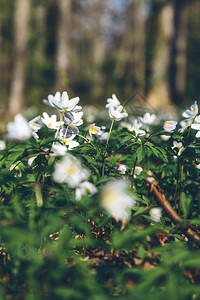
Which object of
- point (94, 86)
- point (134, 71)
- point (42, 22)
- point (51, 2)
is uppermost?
point (51, 2)

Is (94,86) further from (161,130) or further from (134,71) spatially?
(161,130)

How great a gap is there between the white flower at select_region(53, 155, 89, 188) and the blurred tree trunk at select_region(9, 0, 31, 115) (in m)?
9.54

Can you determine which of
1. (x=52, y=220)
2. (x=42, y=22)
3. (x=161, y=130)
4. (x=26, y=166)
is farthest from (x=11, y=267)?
(x=42, y=22)

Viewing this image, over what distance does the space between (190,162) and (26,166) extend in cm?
88

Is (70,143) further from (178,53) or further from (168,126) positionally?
(178,53)

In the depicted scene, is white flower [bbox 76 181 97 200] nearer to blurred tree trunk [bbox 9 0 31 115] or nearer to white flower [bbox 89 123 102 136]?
white flower [bbox 89 123 102 136]

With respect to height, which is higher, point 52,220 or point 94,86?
point 52,220

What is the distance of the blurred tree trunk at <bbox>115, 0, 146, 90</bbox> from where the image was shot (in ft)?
43.5

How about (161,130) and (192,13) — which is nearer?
(161,130)

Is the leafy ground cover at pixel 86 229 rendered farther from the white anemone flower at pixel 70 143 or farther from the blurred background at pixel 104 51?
the blurred background at pixel 104 51

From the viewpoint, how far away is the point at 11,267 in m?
1.13

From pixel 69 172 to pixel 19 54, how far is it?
998cm

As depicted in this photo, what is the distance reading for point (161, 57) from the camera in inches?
386

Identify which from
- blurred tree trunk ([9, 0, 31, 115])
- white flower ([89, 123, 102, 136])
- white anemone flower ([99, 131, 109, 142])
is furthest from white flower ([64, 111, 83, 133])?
blurred tree trunk ([9, 0, 31, 115])
